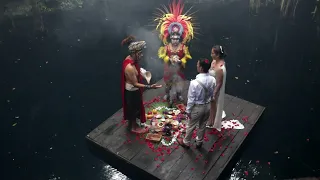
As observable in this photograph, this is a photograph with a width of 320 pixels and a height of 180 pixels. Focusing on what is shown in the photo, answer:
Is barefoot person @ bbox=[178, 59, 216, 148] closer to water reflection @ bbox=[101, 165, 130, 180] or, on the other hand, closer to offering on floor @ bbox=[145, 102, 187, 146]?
offering on floor @ bbox=[145, 102, 187, 146]

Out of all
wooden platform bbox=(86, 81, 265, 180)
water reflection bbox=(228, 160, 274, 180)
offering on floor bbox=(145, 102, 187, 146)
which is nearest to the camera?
wooden platform bbox=(86, 81, 265, 180)

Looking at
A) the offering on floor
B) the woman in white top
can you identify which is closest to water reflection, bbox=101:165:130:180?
the offering on floor

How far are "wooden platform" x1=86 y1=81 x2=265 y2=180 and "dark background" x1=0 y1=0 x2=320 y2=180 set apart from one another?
0.44 m

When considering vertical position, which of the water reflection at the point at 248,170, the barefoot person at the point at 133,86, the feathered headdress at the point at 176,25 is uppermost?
the feathered headdress at the point at 176,25

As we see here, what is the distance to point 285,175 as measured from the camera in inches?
247

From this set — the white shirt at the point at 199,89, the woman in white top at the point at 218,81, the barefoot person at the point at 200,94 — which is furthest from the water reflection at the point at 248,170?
the white shirt at the point at 199,89

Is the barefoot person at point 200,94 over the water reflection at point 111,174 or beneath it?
over

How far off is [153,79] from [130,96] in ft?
11.9

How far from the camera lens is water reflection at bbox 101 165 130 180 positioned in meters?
6.34

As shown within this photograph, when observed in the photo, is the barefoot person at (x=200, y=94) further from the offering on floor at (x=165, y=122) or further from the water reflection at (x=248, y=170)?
the water reflection at (x=248, y=170)

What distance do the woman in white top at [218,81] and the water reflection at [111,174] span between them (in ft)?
8.28

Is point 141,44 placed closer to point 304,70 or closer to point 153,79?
point 153,79

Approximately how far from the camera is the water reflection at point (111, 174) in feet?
20.8

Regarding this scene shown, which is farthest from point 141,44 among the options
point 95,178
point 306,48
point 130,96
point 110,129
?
point 306,48
